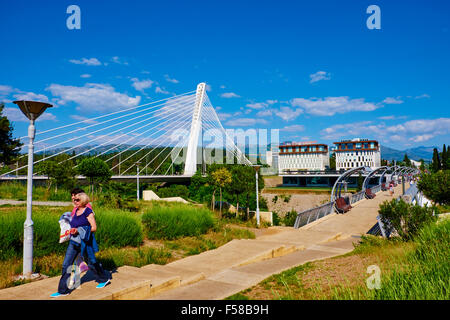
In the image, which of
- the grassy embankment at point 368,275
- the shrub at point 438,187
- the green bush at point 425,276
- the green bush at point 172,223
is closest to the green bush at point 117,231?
the green bush at point 172,223

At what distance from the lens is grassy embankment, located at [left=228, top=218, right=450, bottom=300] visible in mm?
3574

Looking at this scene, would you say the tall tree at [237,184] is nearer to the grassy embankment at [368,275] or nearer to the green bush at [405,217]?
the green bush at [405,217]

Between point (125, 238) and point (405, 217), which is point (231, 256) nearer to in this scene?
point (125, 238)

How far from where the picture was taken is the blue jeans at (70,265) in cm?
407

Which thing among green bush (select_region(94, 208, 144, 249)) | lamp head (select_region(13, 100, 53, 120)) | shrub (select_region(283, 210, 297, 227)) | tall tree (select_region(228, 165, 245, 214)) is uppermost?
lamp head (select_region(13, 100, 53, 120))

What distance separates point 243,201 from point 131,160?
875 inches

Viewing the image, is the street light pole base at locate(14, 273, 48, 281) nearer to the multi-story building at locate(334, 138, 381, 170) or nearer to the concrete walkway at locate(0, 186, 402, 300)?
the concrete walkway at locate(0, 186, 402, 300)

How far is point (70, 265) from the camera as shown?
4227mm

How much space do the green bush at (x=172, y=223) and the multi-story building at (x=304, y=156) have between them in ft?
309

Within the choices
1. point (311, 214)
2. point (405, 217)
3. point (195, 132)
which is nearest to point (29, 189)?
point (405, 217)

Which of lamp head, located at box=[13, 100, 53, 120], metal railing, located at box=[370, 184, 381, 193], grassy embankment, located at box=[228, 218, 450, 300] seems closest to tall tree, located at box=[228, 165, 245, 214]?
grassy embankment, located at box=[228, 218, 450, 300]

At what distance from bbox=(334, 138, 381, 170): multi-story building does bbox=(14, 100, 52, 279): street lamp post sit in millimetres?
104190
